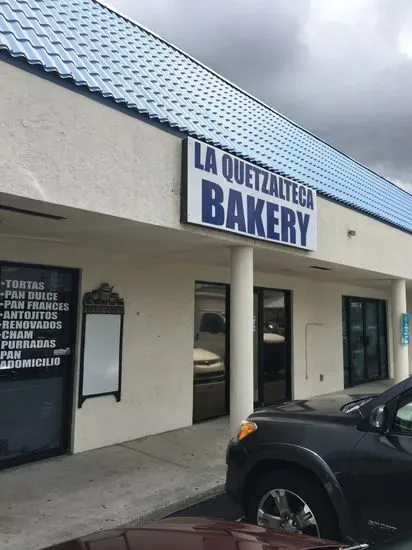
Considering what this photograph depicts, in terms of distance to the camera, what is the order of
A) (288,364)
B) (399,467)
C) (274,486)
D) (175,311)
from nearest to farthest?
(399,467) → (274,486) → (175,311) → (288,364)

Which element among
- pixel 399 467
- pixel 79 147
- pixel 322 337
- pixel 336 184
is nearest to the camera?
pixel 399 467

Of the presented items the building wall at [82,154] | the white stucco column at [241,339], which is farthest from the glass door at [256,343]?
the building wall at [82,154]

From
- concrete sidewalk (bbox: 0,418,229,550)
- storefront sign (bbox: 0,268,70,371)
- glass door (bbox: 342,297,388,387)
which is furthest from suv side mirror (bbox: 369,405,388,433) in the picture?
glass door (bbox: 342,297,388,387)

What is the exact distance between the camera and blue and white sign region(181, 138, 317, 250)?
5344mm

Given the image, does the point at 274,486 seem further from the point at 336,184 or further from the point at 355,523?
the point at 336,184

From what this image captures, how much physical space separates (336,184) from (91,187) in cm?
584

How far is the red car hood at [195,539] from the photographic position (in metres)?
2.22

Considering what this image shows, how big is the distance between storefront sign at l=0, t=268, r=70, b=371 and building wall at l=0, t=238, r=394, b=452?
0.35 meters

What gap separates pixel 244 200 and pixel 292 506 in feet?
11.7

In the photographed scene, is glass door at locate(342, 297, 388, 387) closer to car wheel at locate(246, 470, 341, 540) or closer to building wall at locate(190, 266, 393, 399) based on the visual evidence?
building wall at locate(190, 266, 393, 399)

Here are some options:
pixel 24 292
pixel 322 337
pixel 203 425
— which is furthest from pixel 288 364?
pixel 24 292

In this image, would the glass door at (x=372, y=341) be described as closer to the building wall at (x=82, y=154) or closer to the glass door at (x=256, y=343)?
the glass door at (x=256, y=343)

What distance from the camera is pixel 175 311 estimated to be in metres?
8.13

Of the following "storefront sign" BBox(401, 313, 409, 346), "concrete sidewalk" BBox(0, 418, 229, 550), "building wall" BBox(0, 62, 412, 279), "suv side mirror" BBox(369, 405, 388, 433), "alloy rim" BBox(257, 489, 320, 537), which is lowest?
"concrete sidewalk" BBox(0, 418, 229, 550)
